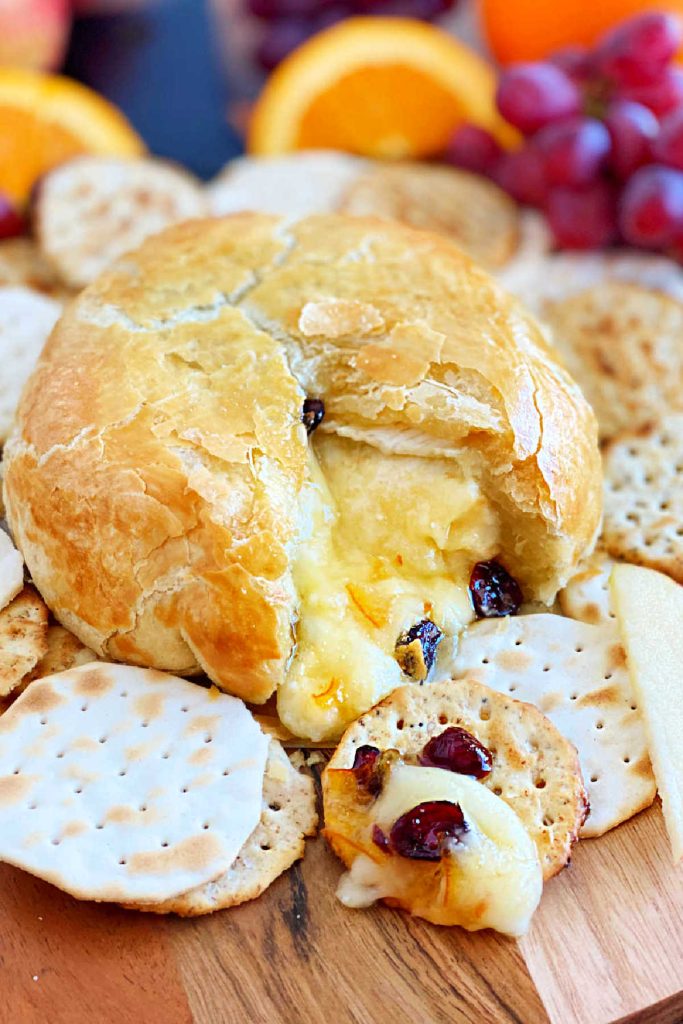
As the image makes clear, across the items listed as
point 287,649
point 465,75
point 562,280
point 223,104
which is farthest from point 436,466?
point 223,104

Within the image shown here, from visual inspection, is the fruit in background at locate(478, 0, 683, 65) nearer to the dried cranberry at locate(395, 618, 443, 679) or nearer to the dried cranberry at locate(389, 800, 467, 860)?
the dried cranberry at locate(395, 618, 443, 679)

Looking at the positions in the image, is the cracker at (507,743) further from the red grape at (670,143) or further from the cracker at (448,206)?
the red grape at (670,143)

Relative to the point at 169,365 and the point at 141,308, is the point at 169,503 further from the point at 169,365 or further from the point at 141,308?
the point at 141,308

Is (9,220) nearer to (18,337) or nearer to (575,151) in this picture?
(18,337)

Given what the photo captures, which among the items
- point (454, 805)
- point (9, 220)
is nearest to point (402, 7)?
point (9, 220)

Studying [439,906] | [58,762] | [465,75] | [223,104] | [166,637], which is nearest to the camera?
[439,906]

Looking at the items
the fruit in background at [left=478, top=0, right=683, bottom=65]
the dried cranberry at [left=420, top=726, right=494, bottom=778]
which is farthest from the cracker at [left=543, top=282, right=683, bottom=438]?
the fruit in background at [left=478, top=0, right=683, bottom=65]
